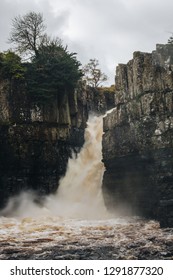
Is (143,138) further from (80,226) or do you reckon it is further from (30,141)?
(30,141)

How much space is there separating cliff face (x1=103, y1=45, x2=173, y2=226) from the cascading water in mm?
1705

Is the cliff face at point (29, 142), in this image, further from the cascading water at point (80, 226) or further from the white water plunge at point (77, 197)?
the cascading water at point (80, 226)

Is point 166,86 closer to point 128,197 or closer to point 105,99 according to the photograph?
point 128,197

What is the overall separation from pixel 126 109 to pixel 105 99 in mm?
16836

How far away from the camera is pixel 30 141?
35625 millimetres

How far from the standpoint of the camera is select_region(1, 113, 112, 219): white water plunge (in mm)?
33281

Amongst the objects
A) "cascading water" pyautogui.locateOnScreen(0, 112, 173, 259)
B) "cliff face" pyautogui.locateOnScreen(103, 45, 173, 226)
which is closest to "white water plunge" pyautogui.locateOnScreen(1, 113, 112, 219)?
"cascading water" pyautogui.locateOnScreen(0, 112, 173, 259)

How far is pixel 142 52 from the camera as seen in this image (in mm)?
31656

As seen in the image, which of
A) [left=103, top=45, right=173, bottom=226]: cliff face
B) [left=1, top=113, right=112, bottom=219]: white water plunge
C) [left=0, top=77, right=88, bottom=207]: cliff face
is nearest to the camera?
[left=103, top=45, right=173, bottom=226]: cliff face

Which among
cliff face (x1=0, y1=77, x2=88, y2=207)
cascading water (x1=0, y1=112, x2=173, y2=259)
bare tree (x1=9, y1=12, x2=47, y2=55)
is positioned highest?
bare tree (x1=9, y1=12, x2=47, y2=55)

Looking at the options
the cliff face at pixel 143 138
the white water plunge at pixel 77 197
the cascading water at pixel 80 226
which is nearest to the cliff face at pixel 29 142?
the white water plunge at pixel 77 197

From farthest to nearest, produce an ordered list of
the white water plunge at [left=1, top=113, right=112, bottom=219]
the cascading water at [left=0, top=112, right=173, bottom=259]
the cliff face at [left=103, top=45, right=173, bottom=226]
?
the white water plunge at [left=1, top=113, right=112, bottom=219] → the cliff face at [left=103, top=45, right=173, bottom=226] → the cascading water at [left=0, top=112, right=173, bottom=259]

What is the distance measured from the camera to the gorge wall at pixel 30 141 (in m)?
34.9

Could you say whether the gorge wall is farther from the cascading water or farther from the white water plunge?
the cascading water
